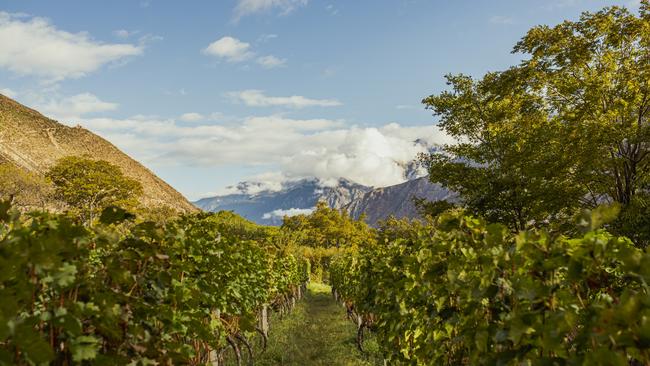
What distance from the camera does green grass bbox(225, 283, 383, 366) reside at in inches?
446

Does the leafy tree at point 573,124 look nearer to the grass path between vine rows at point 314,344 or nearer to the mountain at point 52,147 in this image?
the grass path between vine rows at point 314,344

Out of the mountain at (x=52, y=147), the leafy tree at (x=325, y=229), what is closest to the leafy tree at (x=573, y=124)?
the leafy tree at (x=325, y=229)

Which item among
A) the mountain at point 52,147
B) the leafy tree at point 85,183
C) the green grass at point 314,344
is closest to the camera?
the green grass at point 314,344

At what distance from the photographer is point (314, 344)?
46.2 feet

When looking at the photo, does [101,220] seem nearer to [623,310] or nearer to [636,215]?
[623,310]

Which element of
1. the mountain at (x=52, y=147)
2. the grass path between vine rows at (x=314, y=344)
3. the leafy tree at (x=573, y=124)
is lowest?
the grass path between vine rows at (x=314, y=344)

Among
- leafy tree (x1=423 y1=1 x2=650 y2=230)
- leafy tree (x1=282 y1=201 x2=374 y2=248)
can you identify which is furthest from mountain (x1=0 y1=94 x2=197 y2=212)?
leafy tree (x1=423 y1=1 x2=650 y2=230)

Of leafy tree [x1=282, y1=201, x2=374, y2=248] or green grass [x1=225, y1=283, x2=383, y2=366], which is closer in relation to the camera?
green grass [x1=225, y1=283, x2=383, y2=366]

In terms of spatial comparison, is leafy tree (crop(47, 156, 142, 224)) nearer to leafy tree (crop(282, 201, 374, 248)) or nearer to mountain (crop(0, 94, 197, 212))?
leafy tree (crop(282, 201, 374, 248))

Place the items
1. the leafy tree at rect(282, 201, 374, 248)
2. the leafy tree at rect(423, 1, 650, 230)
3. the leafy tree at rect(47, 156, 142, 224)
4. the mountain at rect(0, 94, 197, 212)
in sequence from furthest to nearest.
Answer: the mountain at rect(0, 94, 197, 212) → the leafy tree at rect(282, 201, 374, 248) → the leafy tree at rect(47, 156, 142, 224) → the leafy tree at rect(423, 1, 650, 230)

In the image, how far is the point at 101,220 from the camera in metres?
2.65

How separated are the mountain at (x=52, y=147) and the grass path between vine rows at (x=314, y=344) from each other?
302ft

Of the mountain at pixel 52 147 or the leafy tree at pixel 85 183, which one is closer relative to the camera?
the leafy tree at pixel 85 183

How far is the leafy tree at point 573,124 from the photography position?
16172 mm
